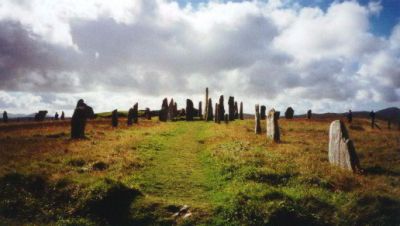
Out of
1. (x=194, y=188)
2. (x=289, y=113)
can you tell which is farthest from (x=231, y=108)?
(x=194, y=188)

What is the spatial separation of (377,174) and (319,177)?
11.3 ft

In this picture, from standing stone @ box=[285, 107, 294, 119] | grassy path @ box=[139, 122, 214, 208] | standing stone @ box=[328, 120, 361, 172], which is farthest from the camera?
standing stone @ box=[285, 107, 294, 119]

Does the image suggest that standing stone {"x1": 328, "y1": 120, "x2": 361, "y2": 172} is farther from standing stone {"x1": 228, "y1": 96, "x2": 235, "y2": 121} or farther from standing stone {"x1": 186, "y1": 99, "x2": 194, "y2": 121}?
standing stone {"x1": 186, "y1": 99, "x2": 194, "y2": 121}

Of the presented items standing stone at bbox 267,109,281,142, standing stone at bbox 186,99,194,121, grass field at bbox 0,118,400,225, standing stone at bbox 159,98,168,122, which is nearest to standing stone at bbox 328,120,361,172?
grass field at bbox 0,118,400,225

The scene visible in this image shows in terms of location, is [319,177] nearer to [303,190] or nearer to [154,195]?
[303,190]

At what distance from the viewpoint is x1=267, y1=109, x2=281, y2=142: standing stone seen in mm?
32156

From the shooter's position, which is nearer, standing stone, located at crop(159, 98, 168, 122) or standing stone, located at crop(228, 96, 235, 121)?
standing stone, located at crop(159, 98, 168, 122)

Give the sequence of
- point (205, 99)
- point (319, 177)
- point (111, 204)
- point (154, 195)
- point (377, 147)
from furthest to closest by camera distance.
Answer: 1. point (205, 99)
2. point (377, 147)
3. point (319, 177)
4. point (154, 195)
5. point (111, 204)

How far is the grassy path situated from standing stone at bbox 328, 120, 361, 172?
24.1 feet

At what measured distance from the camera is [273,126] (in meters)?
32.6

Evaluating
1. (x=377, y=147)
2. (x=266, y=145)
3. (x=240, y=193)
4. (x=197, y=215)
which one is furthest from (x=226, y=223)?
(x=377, y=147)

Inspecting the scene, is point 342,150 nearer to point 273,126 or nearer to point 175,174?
point 175,174

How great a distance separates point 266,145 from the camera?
2898 centimetres

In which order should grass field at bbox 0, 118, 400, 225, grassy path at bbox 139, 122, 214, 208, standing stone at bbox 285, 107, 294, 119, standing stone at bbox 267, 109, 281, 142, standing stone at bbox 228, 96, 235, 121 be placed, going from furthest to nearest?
standing stone at bbox 285, 107, 294, 119
standing stone at bbox 228, 96, 235, 121
standing stone at bbox 267, 109, 281, 142
grassy path at bbox 139, 122, 214, 208
grass field at bbox 0, 118, 400, 225
